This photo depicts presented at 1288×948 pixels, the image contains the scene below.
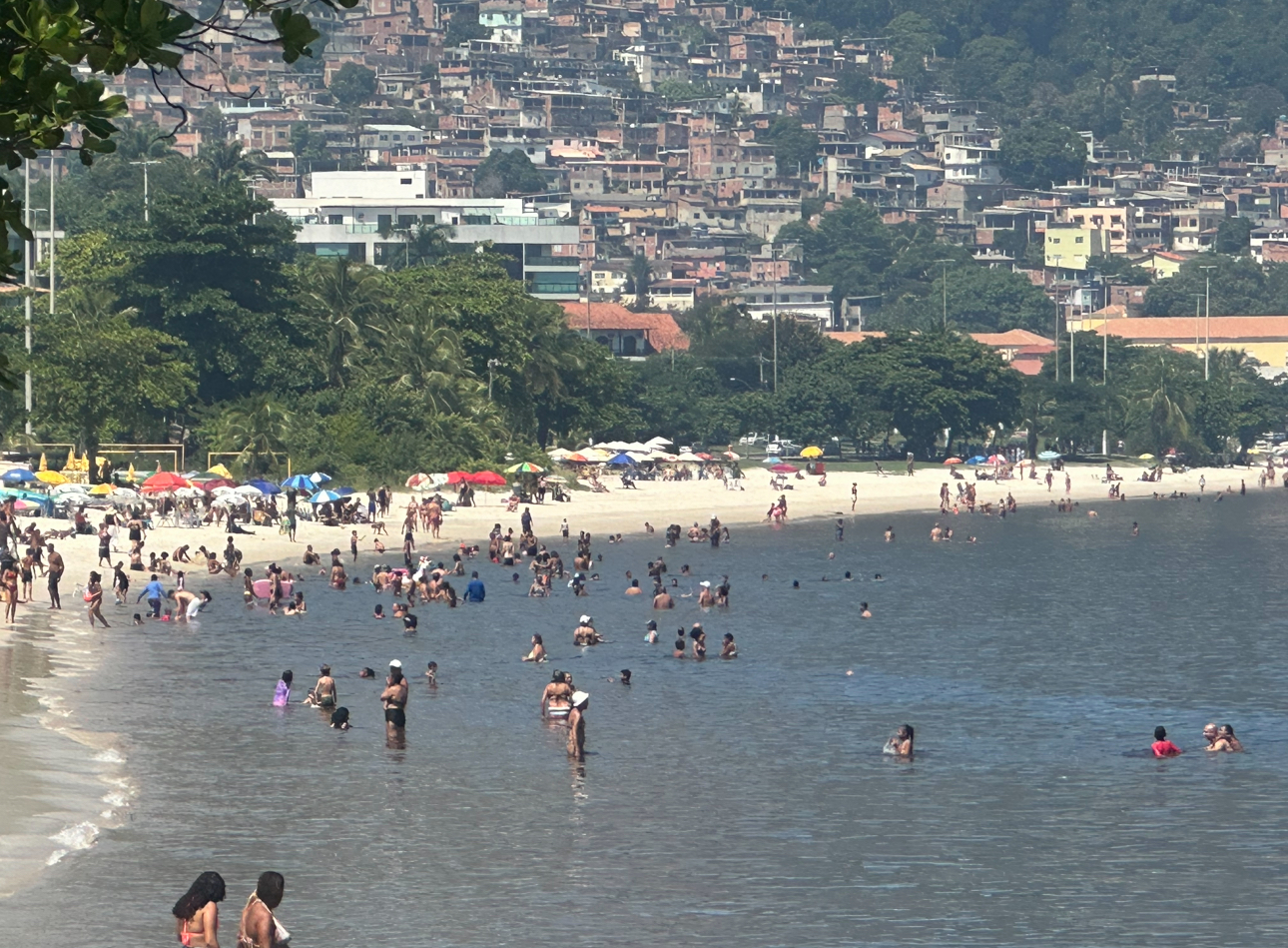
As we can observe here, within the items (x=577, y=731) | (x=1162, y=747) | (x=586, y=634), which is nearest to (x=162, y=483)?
(x=586, y=634)

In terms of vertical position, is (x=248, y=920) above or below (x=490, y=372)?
below

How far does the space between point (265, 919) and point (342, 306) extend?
8307 centimetres

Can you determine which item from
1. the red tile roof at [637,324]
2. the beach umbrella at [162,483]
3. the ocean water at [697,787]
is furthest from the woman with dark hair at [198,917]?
the red tile roof at [637,324]

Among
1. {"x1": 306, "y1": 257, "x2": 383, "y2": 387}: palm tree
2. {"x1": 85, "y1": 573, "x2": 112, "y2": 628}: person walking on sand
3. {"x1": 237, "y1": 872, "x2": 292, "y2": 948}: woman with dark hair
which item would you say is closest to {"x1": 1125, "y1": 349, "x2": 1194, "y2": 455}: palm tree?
{"x1": 306, "y1": 257, "x2": 383, "y2": 387}: palm tree

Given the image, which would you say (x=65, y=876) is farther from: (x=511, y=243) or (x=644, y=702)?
(x=511, y=243)

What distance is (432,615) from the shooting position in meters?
62.4

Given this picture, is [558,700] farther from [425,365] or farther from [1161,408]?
[1161,408]

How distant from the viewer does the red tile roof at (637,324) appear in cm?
16912

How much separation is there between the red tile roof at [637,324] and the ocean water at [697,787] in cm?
10092

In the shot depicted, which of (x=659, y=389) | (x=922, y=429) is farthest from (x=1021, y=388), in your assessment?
(x=659, y=389)

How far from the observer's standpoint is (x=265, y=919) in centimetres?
2048

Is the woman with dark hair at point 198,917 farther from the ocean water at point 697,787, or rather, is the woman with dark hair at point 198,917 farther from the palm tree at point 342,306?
the palm tree at point 342,306

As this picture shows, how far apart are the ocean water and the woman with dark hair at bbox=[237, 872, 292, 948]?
5837 mm

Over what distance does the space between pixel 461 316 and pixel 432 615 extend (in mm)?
45430
